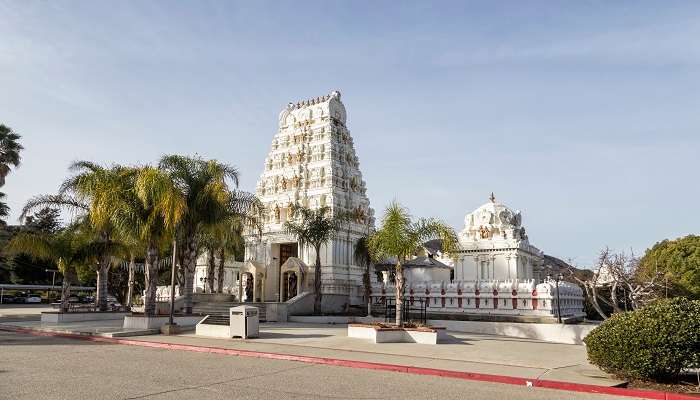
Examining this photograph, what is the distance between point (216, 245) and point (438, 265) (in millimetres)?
13739

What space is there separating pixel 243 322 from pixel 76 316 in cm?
1282

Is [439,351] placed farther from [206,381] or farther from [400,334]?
[206,381]

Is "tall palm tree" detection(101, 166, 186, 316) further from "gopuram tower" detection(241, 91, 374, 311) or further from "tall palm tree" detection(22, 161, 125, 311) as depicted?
"gopuram tower" detection(241, 91, 374, 311)

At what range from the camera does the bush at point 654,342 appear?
10688 mm

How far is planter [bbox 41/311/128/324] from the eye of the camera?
26.8 m

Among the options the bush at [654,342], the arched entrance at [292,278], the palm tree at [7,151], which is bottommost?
the bush at [654,342]

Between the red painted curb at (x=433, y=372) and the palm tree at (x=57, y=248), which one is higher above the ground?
the palm tree at (x=57, y=248)

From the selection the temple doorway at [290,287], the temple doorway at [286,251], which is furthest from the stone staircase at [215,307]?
the temple doorway at [286,251]

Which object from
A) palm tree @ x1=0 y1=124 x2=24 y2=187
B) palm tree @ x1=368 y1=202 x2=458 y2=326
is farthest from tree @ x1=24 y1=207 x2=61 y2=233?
palm tree @ x1=368 y1=202 x2=458 y2=326

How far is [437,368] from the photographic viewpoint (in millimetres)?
13422

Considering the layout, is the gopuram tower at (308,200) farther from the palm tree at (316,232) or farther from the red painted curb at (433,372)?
the red painted curb at (433,372)

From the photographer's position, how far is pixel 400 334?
19906 mm

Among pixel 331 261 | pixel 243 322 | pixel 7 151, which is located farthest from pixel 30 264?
pixel 243 322

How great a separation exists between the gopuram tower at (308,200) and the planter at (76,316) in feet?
27.9
